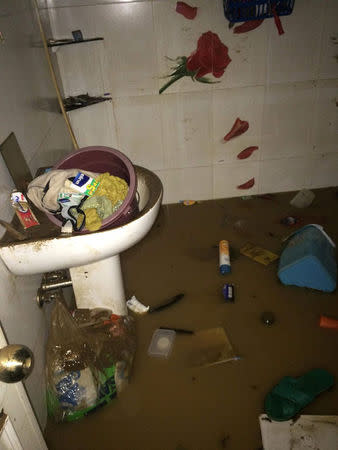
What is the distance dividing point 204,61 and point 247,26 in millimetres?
289

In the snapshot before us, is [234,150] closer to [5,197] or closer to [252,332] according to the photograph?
[252,332]

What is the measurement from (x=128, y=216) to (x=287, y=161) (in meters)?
1.64

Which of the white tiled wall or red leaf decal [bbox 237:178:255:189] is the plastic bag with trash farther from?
red leaf decal [bbox 237:178:255:189]

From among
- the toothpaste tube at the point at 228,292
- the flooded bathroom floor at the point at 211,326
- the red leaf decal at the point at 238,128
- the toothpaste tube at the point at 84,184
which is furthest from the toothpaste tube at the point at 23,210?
the red leaf decal at the point at 238,128

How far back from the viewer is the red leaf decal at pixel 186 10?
1.88 metres

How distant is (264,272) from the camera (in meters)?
1.90

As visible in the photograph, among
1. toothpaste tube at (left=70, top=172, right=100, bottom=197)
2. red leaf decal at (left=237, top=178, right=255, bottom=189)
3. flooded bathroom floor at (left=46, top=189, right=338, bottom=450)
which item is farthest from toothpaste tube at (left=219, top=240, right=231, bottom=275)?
toothpaste tube at (left=70, top=172, right=100, bottom=197)

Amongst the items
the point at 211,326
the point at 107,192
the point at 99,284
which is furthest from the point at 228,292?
the point at 107,192

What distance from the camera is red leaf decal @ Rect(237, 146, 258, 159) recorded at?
2363mm

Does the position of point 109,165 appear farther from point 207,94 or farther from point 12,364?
point 207,94

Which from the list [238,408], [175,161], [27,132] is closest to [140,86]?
[175,161]

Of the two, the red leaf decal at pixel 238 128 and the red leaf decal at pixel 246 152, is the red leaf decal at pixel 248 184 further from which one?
the red leaf decal at pixel 238 128

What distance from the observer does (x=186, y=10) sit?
1898 millimetres

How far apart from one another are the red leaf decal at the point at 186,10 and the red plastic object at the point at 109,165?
1.15m
